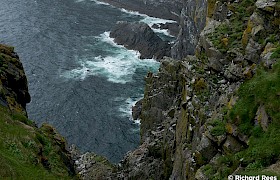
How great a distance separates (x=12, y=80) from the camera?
35.9m

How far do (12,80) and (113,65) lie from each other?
81.9 meters

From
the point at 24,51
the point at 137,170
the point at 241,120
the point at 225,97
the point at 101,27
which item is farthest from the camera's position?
the point at 101,27

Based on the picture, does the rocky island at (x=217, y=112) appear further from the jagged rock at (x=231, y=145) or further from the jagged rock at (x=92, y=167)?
the jagged rock at (x=92, y=167)

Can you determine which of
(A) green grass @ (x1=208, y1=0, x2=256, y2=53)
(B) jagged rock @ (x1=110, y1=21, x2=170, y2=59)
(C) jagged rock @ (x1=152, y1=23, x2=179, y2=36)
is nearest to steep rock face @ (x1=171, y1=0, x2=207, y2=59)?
(B) jagged rock @ (x1=110, y1=21, x2=170, y2=59)

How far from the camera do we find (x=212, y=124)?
88.6 ft

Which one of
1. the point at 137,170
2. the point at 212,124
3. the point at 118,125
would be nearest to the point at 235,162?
the point at 212,124

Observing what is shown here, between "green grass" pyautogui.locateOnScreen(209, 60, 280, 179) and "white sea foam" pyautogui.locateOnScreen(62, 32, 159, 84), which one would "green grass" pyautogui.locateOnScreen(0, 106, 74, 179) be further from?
"white sea foam" pyautogui.locateOnScreen(62, 32, 159, 84)

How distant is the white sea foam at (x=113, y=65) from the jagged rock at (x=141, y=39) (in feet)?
6.83

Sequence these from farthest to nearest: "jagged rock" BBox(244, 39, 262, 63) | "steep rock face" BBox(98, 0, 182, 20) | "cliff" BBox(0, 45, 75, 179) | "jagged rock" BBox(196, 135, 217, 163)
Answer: "steep rock face" BBox(98, 0, 182, 20) < "jagged rock" BBox(244, 39, 262, 63) < "jagged rock" BBox(196, 135, 217, 163) < "cliff" BBox(0, 45, 75, 179)

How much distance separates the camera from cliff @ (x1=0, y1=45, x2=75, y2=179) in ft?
72.2

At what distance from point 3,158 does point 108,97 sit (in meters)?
79.7

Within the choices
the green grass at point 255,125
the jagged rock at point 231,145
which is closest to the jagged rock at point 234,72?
the green grass at point 255,125

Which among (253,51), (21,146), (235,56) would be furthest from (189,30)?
(21,146)

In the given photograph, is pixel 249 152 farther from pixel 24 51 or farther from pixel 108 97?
pixel 24 51
